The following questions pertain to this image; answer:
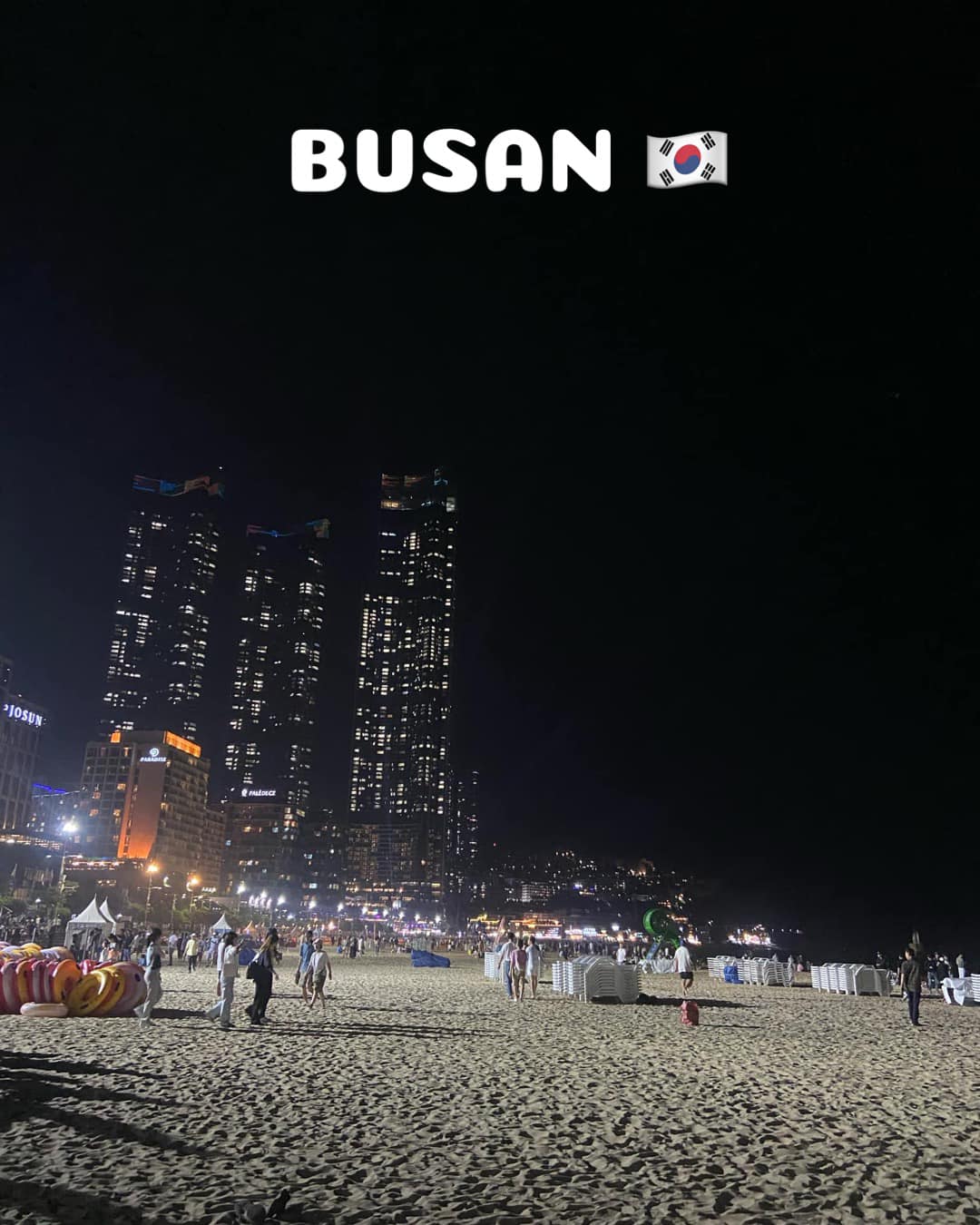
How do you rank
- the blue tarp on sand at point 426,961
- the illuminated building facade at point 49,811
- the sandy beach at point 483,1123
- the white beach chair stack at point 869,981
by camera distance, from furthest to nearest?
1. the illuminated building facade at point 49,811
2. the blue tarp on sand at point 426,961
3. the white beach chair stack at point 869,981
4. the sandy beach at point 483,1123

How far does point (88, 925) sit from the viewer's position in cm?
3275

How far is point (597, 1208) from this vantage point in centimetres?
659

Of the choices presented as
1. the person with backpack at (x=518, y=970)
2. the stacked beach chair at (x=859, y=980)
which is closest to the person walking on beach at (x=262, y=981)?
the person with backpack at (x=518, y=970)

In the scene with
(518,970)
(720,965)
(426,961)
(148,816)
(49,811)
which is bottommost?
(426,961)

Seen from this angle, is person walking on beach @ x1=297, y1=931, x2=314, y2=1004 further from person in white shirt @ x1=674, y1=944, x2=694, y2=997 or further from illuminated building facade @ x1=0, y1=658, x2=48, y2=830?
illuminated building facade @ x1=0, y1=658, x2=48, y2=830

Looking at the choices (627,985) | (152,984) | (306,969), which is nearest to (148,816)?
(306,969)

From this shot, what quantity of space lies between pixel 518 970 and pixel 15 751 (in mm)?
153659

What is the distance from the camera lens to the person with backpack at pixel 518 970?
83.8ft

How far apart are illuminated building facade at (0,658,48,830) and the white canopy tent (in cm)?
12678

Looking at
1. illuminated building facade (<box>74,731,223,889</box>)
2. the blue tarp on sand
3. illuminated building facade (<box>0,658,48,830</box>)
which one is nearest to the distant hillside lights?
the blue tarp on sand

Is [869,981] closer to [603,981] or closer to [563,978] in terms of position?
[563,978]

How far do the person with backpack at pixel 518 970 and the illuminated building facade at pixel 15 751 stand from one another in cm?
14569

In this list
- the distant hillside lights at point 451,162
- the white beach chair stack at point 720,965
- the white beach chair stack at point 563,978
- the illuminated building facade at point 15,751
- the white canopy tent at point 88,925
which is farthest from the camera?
the illuminated building facade at point 15,751

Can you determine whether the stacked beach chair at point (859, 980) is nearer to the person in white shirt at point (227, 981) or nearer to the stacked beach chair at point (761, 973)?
the stacked beach chair at point (761, 973)
